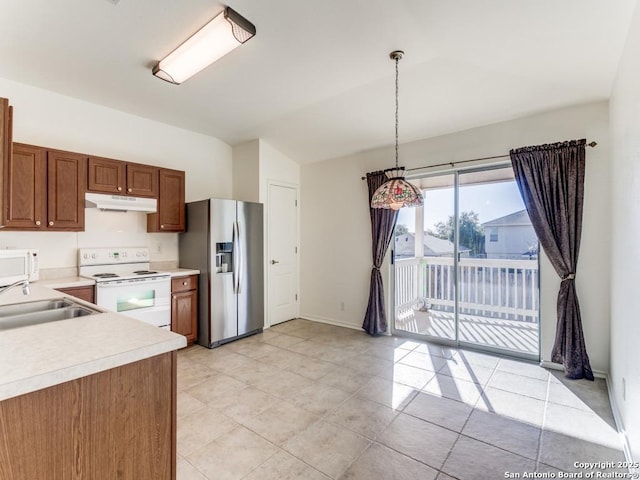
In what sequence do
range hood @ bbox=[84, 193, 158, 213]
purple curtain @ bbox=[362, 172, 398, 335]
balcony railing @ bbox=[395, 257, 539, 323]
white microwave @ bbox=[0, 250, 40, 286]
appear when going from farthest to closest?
purple curtain @ bbox=[362, 172, 398, 335] → balcony railing @ bbox=[395, 257, 539, 323] → range hood @ bbox=[84, 193, 158, 213] → white microwave @ bbox=[0, 250, 40, 286]

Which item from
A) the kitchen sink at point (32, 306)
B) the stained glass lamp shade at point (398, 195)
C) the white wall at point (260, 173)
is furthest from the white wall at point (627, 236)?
the white wall at point (260, 173)

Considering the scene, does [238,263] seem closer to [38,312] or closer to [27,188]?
[27,188]

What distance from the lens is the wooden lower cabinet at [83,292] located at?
9.68ft

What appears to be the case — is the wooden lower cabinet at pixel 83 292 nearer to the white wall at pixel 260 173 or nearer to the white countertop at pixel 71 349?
the white countertop at pixel 71 349

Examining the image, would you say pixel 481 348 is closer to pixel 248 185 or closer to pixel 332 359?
pixel 332 359

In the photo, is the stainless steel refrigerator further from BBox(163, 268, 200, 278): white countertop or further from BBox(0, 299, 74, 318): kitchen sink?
BBox(0, 299, 74, 318): kitchen sink

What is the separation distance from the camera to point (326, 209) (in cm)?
492

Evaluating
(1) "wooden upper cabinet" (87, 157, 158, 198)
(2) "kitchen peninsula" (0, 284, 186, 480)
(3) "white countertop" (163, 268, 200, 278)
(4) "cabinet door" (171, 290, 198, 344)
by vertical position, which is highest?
(1) "wooden upper cabinet" (87, 157, 158, 198)

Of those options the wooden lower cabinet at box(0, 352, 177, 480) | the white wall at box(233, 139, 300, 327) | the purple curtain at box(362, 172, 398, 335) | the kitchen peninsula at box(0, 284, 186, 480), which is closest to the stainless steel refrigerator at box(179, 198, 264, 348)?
the white wall at box(233, 139, 300, 327)

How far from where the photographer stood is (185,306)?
3812 mm

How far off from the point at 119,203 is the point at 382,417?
3319 mm

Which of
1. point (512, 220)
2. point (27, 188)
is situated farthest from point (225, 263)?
point (512, 220)

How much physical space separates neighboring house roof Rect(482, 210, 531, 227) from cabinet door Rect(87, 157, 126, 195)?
4.19 m

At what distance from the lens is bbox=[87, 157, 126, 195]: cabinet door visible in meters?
3.30
